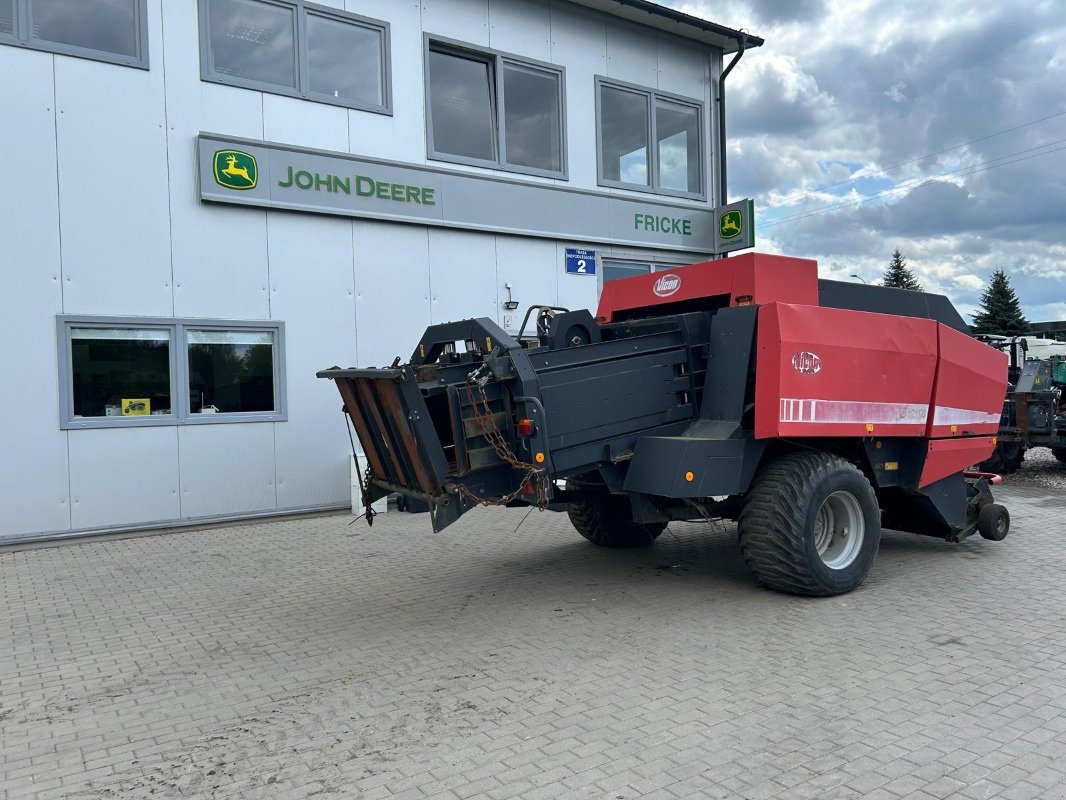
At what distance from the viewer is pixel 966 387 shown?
23.3 ft

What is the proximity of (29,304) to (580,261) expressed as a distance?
7208mm

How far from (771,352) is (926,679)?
2.30 meters

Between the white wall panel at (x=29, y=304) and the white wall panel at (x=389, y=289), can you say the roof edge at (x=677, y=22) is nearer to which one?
the white wall panel at (x=389, y=289)

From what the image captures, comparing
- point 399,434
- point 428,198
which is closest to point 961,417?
point 399,434

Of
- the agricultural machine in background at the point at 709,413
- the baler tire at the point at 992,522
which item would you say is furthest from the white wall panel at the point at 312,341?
the baler tire at the point at 992,522

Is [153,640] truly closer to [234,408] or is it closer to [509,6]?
[234,408]

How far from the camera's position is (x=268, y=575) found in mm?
7363

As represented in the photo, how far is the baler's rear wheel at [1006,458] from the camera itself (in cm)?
1345

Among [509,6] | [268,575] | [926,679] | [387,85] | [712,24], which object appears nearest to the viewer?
[926,679]

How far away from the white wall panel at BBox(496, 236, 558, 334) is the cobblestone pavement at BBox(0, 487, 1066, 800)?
4.99 metres

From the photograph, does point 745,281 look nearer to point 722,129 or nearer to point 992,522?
point 992,522

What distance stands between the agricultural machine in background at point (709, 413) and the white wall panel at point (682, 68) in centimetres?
809

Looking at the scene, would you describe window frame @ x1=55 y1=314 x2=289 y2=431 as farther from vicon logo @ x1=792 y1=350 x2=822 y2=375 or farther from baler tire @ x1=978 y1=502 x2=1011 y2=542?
baler tire @ x1=978 y1=502 x2=1011 y2=542

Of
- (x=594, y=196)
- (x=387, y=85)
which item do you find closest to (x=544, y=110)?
(x=594, y=196)
